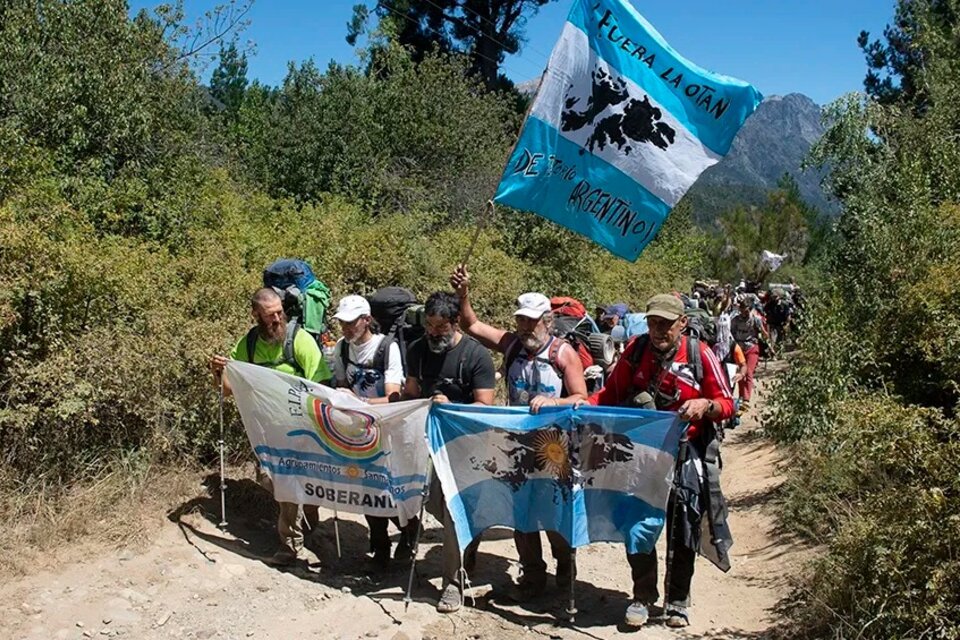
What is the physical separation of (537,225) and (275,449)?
40.4 ft

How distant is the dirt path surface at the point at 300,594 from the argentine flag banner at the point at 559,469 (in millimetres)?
552

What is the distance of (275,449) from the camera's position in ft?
20.6

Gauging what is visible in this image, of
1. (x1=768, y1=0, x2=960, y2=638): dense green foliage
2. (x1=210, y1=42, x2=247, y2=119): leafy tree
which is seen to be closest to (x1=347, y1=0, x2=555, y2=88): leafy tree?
(x1=210, y1=42, x2=247, y2=119): leafy tree

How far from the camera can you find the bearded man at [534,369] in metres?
5.67

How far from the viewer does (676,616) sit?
5426 millimetres

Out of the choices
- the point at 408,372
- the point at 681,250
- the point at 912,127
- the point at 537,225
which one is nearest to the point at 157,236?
the point at 408,372

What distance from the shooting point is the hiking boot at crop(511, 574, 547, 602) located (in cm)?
590

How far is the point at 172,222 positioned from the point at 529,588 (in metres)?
7.30

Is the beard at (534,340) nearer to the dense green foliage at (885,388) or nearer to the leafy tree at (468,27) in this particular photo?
the dense green foliage at (885,388)

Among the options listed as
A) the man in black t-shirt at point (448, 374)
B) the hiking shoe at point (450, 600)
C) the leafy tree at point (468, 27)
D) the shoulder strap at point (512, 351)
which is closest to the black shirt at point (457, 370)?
the man in black t-shirt at point (448, 374)

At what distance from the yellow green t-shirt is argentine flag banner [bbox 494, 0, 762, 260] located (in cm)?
163

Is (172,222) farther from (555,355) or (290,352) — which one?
(555,355)

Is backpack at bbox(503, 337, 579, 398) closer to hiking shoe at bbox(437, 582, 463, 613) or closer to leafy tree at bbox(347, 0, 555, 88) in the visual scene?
hiking shoe at bbox(437, 582, 463, 613)

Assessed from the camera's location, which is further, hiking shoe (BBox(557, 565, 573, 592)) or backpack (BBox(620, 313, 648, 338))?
backpack (BBox(620, 313, 648, 338))
